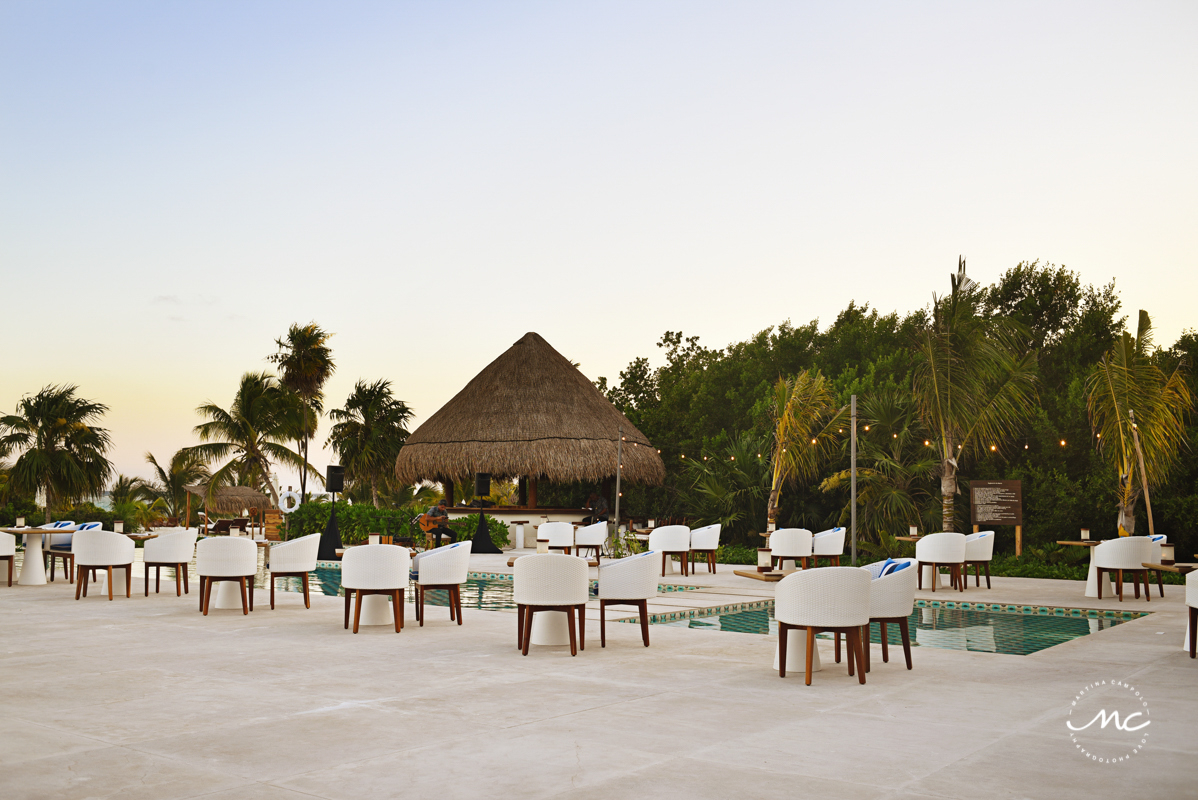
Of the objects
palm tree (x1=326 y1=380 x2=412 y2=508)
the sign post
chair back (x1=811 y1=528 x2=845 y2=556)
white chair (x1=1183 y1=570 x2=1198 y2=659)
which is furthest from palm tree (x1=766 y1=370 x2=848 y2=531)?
palm tree (x1=326 y1=380 x2=412 y2=508)

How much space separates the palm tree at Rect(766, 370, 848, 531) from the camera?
16781 millimetres

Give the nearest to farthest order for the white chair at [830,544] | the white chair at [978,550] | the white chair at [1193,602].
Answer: the white chair at [1193,602] < the white chair at [978,550] < the white chair at [830,544]

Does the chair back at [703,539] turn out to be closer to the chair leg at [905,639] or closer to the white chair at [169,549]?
the white chair at [169,549]

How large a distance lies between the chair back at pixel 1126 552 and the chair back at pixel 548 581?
6013mm

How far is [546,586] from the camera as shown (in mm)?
6578

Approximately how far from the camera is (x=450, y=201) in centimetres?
1984

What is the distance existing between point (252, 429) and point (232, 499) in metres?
2.19

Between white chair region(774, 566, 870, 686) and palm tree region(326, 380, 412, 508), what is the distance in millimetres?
24299

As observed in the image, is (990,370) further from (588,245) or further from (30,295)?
(30,295)

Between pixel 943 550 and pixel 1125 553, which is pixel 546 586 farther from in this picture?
pixel 1125 553

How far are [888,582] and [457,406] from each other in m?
19.3

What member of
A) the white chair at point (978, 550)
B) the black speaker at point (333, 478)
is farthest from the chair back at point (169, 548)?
the white chair at point (978, 550)
